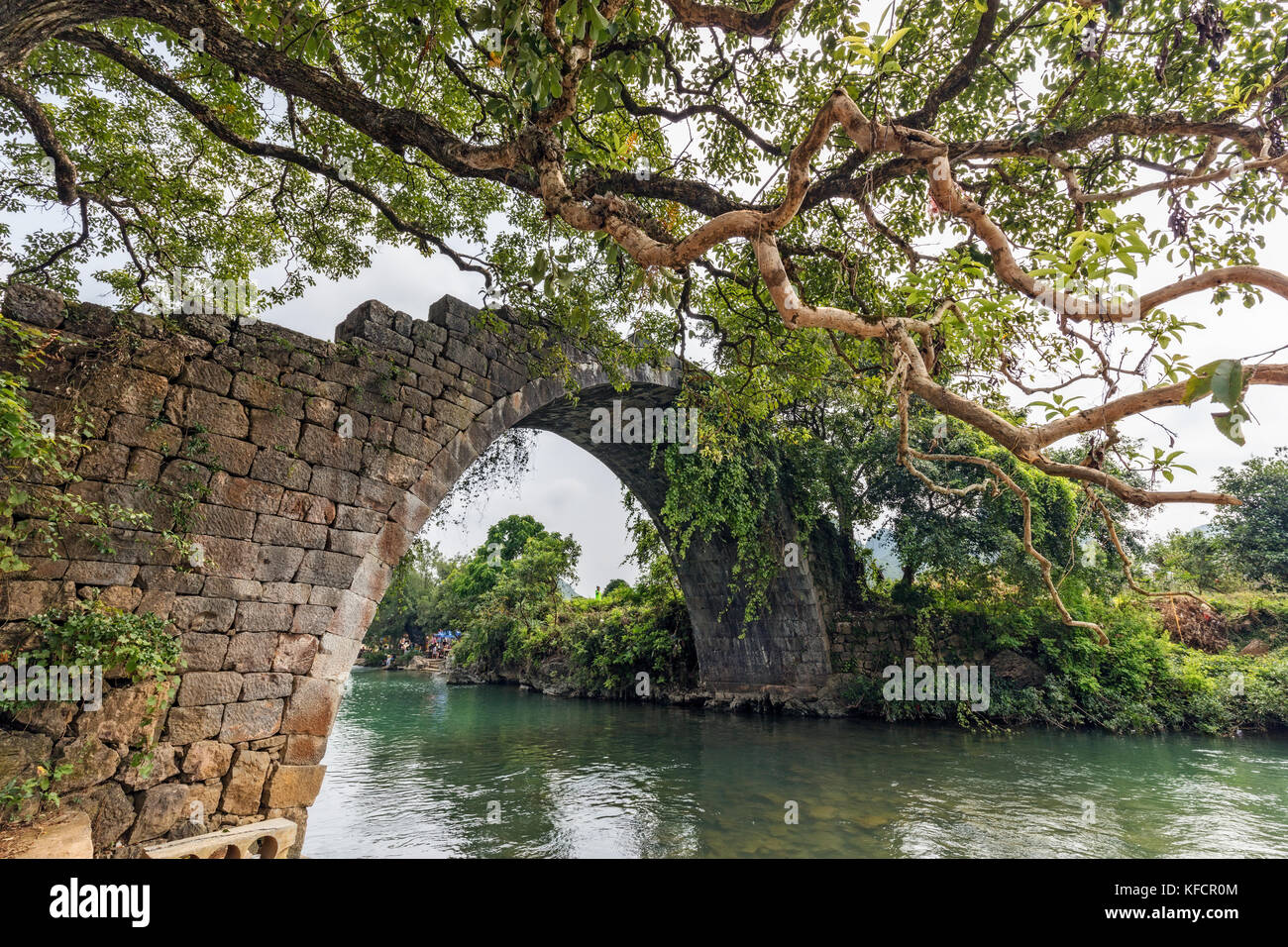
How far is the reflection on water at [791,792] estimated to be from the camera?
489cm

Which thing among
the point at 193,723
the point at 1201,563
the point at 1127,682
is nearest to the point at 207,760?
the point at 193,723

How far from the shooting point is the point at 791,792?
6512 mm

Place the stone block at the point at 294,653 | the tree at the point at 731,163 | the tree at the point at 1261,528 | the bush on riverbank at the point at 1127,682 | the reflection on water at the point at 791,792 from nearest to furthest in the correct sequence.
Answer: the tree at the point at 731,163 < the stone block at the point at 294,653 < the reflection on water at the point at 791,792 < the bush on riverbank at the point at 1127,682 < the tree at the point at 1261,528

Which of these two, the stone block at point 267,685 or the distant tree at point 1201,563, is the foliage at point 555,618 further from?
the distant tree at point 1201,563

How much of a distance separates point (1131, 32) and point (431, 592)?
118ft

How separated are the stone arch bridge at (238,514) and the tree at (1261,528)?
19.4 meters

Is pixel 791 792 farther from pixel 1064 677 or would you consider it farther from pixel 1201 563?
pixel 1201 563

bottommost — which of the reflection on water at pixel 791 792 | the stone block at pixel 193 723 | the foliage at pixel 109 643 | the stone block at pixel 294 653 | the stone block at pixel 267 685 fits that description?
the reflection on water at pixel 791 792

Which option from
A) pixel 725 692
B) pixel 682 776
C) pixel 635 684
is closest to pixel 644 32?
pixel 682 776

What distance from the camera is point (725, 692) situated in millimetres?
13602

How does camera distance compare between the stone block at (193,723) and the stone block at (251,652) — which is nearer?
the stone block at (193,723)

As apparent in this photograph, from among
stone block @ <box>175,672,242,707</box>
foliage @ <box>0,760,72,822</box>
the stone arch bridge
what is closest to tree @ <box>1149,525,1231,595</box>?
the stone arch bridge

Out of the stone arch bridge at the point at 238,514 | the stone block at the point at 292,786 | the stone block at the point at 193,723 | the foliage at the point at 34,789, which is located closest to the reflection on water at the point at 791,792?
the stone block at the point at 292,786
